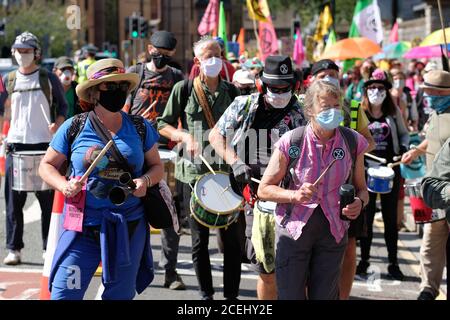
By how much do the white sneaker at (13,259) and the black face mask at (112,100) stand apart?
4059 millimetres

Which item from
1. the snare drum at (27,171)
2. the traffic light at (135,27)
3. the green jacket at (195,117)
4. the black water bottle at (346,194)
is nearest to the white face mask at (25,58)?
the snare drum at (27,171)

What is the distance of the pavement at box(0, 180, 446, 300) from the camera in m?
8.09

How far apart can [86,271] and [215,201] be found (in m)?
1.82

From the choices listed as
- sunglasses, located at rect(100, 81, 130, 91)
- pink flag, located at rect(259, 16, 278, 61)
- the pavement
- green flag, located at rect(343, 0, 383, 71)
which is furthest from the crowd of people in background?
green flag, located at rect(343, 0, 383, 71)

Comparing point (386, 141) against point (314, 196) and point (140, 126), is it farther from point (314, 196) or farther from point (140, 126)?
point (140, 126)

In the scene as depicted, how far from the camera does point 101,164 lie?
532 cm

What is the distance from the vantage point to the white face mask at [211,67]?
293 inches

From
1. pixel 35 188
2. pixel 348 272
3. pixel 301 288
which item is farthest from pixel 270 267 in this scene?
pixel 35 188

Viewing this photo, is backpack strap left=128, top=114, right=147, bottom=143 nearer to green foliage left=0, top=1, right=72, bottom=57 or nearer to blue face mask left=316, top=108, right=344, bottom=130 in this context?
blue face mask left=316, top=108, right=344, bottom=130

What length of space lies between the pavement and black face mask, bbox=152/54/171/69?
6.34ft

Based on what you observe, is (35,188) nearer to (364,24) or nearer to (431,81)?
(431,81)

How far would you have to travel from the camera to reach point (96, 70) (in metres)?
5.54

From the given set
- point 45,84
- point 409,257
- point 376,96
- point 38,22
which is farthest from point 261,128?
point 38,22

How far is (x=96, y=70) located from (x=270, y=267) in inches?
68.2
